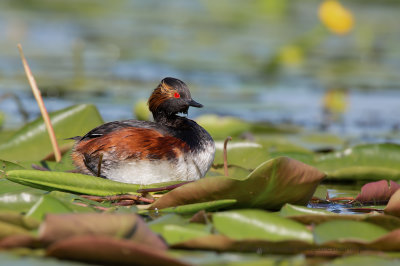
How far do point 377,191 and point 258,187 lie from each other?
39.4 inches

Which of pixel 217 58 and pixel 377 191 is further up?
pixel 217 58

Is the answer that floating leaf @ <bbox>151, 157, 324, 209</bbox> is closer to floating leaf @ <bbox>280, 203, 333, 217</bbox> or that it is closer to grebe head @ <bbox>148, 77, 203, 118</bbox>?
floating leaf @ <bbox>280, 203, 333, 217</bbox>

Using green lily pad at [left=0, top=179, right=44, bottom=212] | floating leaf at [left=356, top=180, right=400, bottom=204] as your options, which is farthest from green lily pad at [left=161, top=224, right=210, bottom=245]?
floating leaf at [left=356, top=180, right=400, bottom=204]

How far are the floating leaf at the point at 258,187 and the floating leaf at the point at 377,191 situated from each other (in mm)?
587

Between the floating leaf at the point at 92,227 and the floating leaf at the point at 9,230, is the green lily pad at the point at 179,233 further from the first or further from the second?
the floating leaf at the point at 9,230

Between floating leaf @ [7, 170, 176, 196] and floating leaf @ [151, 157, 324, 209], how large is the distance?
330 mm

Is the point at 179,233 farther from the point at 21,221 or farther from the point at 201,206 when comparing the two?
the point at 21,221

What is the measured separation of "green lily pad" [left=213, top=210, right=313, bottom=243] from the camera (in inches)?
127

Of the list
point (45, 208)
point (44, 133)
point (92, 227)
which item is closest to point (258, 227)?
point (92, 227)

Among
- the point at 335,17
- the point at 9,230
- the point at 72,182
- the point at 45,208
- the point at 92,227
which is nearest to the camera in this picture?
the point at 92,227

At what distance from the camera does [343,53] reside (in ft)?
52.4

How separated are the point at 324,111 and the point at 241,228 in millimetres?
6812

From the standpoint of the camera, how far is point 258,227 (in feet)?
10.8

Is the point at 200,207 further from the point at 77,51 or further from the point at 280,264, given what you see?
the point at 77,51
